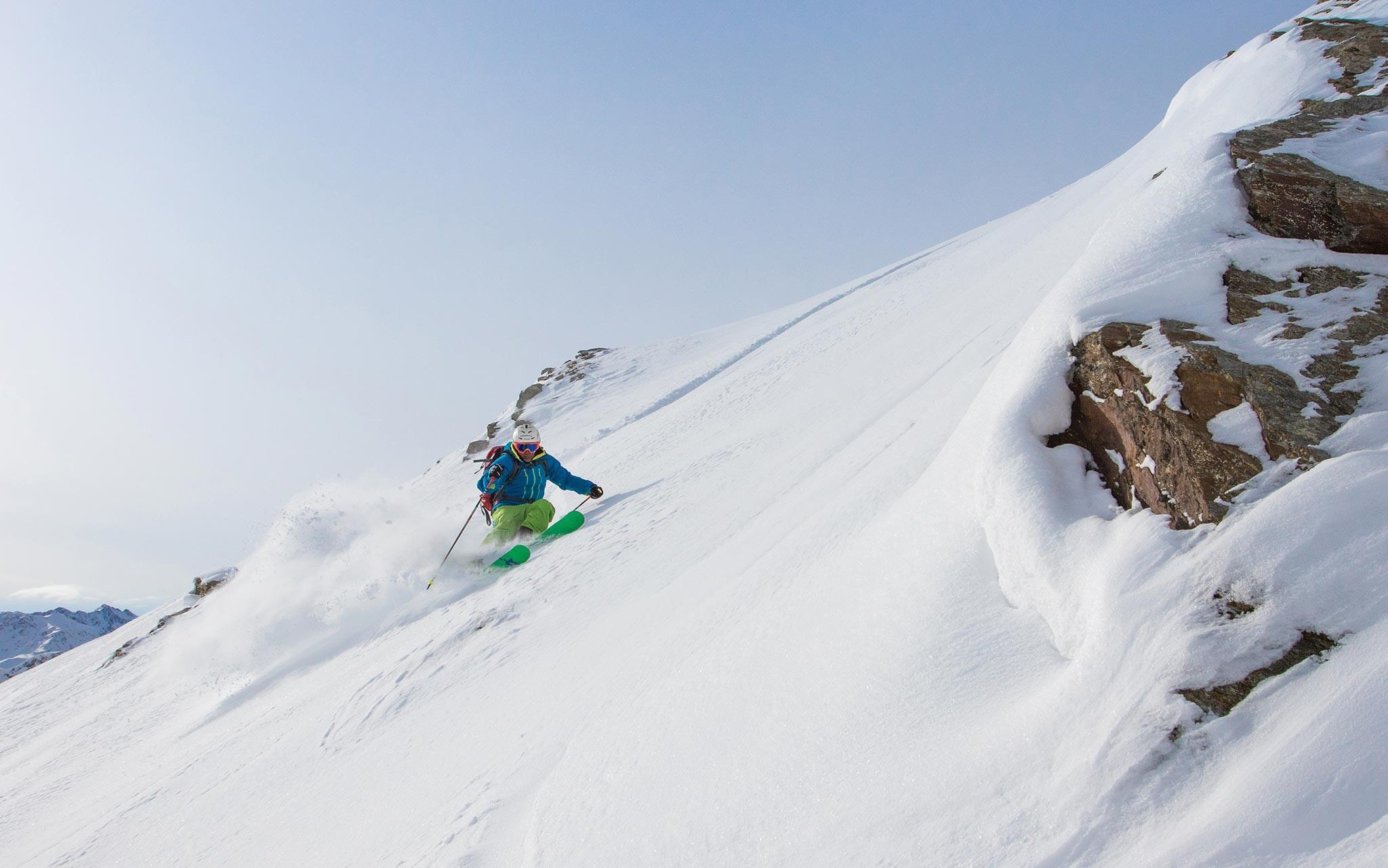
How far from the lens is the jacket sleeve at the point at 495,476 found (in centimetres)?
901

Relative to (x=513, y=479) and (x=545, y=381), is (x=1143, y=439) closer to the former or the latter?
(x=513, y=479)

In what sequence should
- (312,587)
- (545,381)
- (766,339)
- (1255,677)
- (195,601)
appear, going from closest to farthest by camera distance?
(1255,677)
(312,587)
(195,601)
(766,339)
(545,381)

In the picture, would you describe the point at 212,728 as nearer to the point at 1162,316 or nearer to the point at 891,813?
the point at 891,813

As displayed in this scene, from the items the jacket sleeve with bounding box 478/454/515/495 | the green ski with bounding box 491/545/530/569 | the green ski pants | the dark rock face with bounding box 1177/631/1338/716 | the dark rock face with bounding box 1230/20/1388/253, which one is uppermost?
the jacket sleeve with bounding box 478/454/515/495

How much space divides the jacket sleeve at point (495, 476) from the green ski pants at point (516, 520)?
10.4 inches

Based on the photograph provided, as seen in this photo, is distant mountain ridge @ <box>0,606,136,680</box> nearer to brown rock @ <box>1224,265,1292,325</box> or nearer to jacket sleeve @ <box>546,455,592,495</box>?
jacket sleeve @ <box>546,455,592,495</box>

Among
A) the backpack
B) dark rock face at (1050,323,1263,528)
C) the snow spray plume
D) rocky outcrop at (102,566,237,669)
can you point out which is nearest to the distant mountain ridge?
rocky outcrop at (102,566,237,669)

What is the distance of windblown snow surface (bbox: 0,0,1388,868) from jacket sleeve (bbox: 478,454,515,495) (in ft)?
3.46

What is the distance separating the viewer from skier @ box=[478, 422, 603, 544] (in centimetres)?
895

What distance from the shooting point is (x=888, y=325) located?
14.1 meters

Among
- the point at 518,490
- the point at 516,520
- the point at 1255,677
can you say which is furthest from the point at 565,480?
the point at 1255,677

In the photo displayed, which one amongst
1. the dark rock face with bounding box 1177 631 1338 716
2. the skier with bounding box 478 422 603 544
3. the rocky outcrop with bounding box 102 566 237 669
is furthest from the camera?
the rocky outcrop with bounding box 102 566 237 669

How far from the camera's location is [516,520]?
8984 millimetres

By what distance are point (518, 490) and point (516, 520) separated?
39cm
